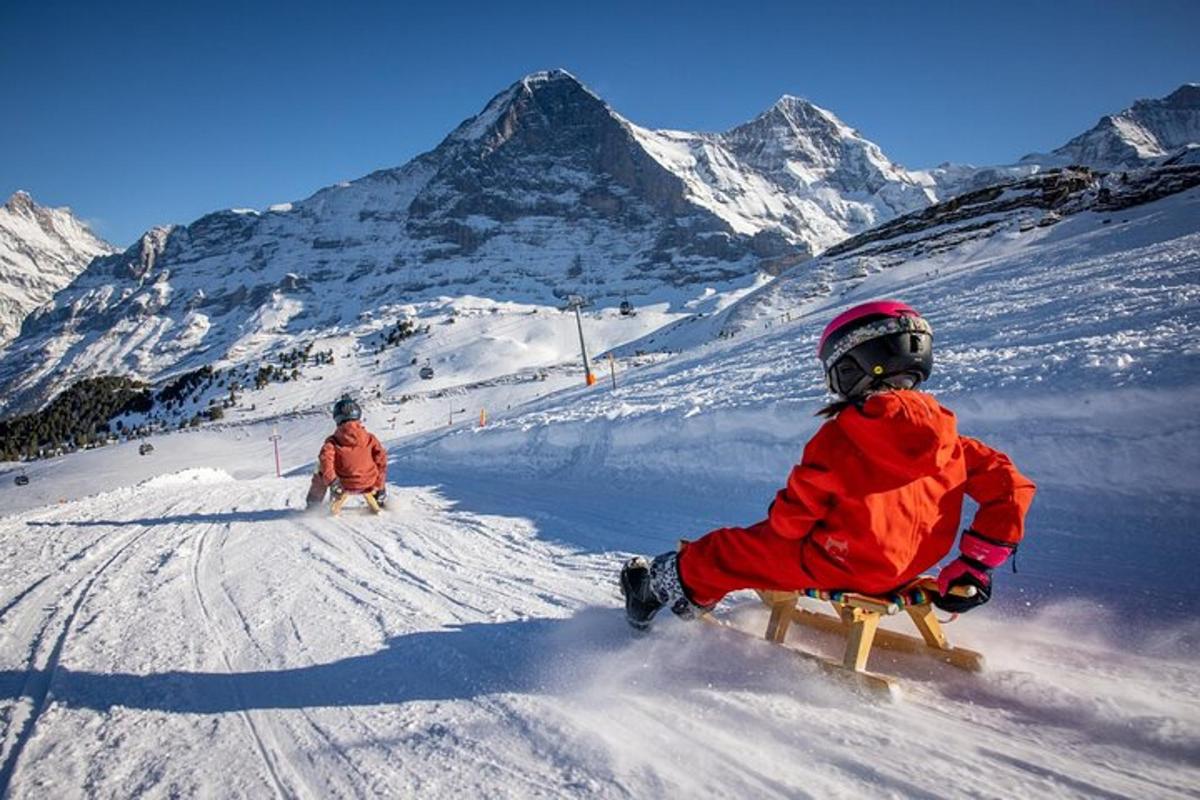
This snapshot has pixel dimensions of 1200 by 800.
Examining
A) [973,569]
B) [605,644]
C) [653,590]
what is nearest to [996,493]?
[973,569]

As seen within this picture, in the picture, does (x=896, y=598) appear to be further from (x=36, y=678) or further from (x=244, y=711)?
(x=36, y=678)

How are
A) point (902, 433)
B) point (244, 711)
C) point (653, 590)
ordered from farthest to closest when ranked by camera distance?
point (653, 590) → point (244, 711) → point (902, 433)

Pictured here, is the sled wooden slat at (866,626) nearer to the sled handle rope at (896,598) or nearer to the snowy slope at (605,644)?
A: the sled handle rope at (896,598)

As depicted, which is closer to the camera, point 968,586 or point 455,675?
point 968,586

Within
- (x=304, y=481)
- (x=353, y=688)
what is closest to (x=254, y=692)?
(x=353, y=688)

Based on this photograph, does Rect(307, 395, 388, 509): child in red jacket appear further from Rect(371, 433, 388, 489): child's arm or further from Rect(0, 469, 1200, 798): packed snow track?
Rect(0, 469, 1200, 798): packed snow track

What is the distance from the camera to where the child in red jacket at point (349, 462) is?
7227 millimetres

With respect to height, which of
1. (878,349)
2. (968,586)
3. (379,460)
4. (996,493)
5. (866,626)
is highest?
(878,349)

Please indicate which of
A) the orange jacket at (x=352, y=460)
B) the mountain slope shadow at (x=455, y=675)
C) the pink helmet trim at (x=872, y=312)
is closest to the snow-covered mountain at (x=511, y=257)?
the orange jacket at (x=352, y=460)

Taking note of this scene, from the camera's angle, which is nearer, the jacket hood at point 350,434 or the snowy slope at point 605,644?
the snowy slope at point 605,644

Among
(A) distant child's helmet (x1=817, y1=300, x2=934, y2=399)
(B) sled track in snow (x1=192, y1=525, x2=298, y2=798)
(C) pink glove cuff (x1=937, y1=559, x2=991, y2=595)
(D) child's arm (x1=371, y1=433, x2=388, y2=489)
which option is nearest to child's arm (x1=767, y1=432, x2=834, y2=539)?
(A) distant child's helmet (x1=817, y1=300, x2=934, y2=399)

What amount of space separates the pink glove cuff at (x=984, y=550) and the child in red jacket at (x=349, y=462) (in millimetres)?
6571

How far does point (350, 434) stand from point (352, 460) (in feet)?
1.26

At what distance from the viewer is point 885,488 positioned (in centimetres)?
230
